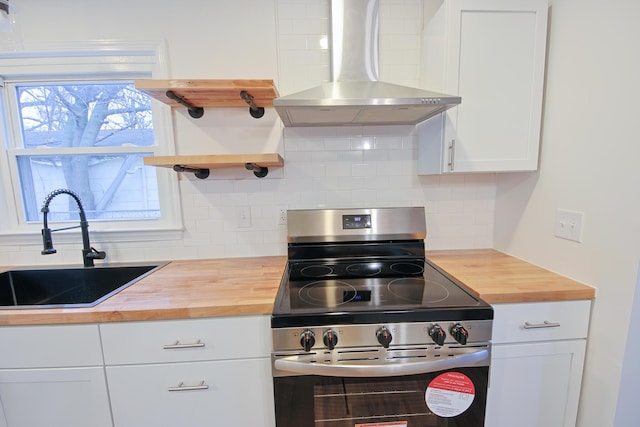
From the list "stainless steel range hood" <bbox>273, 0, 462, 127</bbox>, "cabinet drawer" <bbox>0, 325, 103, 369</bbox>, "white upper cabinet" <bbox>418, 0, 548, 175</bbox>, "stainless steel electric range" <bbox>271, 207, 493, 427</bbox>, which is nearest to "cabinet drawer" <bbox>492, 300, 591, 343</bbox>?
"stainless steel electric range" <bbox>271, 207, 493, 427</bbox>

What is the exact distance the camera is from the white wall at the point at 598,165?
1.01m

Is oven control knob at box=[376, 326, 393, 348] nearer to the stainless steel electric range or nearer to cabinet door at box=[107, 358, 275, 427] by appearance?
the stainless steel electric range

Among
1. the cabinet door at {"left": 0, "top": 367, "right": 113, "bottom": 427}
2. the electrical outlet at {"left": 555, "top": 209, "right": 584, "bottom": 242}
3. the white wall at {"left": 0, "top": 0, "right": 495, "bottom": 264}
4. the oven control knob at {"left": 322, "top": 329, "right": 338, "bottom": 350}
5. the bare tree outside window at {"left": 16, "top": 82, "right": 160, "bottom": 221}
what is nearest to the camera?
the oven control knob at {"left": 322, "top": 329, "right": 338, "bottom": 350}

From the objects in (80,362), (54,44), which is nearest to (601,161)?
(80,362)

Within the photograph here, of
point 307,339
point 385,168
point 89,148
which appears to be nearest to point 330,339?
point 307,339

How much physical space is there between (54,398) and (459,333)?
1.61m

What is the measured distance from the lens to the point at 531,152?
138 cm

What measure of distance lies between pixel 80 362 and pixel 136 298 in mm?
300

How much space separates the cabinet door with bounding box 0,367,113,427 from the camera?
1.09 metres

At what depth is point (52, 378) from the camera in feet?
3.58

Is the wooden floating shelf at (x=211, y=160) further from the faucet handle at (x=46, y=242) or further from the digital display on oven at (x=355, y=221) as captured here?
the faucet handle at (x=46, y=242)

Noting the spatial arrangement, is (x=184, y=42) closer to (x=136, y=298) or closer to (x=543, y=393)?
(x=136, y=298)

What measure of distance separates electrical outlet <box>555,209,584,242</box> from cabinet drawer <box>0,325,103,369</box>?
203 centimetres

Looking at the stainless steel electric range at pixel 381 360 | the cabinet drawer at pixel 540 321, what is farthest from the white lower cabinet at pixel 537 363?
the stainless steel electric range at pixel 381 360
